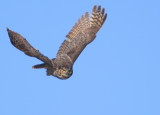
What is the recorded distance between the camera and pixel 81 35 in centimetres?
2466

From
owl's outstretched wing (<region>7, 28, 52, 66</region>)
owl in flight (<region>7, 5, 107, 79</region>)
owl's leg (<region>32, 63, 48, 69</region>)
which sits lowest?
owl's outstretched wing (<region>7, 28, 52, 66</region>)

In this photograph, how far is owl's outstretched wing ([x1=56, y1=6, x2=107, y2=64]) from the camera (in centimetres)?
2420

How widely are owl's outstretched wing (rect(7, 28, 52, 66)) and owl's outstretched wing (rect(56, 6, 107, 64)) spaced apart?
2.39m

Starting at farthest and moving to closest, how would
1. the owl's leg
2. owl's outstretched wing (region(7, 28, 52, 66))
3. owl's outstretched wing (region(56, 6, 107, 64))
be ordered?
owl's outstretched wing (region(56, 6, 107, 64))
the owl's leg
owl's outstretched wing (region(7, 28, 52, 66))

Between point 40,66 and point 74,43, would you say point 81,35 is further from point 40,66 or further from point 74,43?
point 40,66

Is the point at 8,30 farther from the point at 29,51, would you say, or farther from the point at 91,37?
the point at 91,37

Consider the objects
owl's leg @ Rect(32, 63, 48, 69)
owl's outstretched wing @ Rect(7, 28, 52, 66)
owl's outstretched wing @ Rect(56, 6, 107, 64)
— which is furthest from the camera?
owl's outstretched wing @ Rect(56, 6, 107, 64)

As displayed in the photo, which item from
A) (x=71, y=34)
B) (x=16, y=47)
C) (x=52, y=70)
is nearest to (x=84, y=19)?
(x=71, y=34)

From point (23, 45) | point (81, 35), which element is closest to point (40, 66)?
point (23, 45)

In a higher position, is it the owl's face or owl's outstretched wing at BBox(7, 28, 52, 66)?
the owl's face

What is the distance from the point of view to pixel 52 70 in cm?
2289

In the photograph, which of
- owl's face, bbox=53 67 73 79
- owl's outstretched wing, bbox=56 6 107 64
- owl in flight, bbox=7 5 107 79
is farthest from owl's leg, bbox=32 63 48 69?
owl's outstretched wing, bbox=56 6 107 64

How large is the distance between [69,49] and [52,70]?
1.82 m

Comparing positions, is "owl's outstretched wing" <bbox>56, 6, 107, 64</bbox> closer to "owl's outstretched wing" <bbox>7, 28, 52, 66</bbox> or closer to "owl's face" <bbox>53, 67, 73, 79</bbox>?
"owl's face" <bbox>53, 67, 73, 79</bbox>
